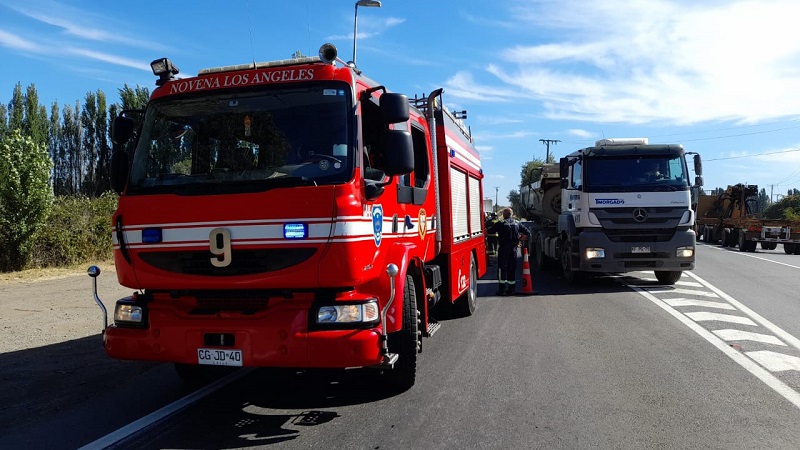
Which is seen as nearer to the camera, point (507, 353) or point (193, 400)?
point (193, 400)

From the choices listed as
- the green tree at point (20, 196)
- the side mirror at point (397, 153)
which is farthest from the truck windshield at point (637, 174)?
the green tree at point (20, 196)

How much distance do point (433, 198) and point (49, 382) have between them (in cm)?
435

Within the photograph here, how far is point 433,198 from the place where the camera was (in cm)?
689

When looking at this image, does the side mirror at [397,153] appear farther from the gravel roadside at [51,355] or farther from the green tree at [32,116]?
the green tree at [32,116]

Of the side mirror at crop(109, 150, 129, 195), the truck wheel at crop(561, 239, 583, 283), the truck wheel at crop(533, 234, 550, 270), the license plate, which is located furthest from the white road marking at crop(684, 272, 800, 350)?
the side mirror at crop(109, 150, 129, 195)

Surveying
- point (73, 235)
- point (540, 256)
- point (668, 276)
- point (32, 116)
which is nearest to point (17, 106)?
point (32, 116)

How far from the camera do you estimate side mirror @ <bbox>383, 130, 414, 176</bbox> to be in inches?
183

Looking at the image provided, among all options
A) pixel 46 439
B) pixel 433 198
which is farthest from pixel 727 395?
pixel 46 439

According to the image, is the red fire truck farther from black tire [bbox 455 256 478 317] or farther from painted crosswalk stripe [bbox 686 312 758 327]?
painted crosswalk stripe [bbox 686 312 758 327]

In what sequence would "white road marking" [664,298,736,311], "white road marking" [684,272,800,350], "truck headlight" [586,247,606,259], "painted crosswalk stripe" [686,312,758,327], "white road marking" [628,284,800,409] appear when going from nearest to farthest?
"white road marking" [628,284,800,409] < "white road marking" [684,272,800,350] < "painted crosswalk stripe" [686,312,758,327] < "white road marking" [664,298,736,311] < "truck headlight" [586,247,606,259]

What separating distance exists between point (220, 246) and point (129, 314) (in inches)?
39.1

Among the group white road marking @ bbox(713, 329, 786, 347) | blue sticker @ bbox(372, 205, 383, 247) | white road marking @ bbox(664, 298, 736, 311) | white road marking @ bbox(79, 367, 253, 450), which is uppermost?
blue sticker @ bbox(372, 205, 383, 247)

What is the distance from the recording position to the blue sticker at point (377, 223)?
4.64 m

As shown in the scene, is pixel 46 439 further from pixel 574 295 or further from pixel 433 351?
pixel 574 295
